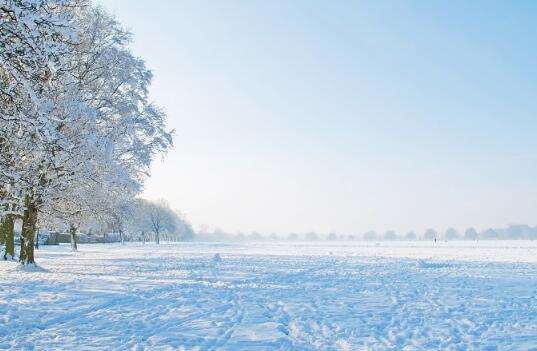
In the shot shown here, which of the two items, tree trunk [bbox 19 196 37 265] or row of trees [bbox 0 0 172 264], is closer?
row of trees [bbox 0 0 172 264]

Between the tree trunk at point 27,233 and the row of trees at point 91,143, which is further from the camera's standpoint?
the tree trunk at point 27,233

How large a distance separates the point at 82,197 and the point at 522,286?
1862 cm

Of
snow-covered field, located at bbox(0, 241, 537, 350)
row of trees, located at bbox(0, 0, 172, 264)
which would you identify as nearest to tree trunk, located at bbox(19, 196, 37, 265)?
row of trees, located at bbox(0, 0, 172, 264)

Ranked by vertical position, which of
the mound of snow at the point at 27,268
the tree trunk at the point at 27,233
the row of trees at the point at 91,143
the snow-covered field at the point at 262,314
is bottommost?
the snow-covered field at the point at 262,314

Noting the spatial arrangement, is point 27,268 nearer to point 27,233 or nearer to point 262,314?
point 27,233

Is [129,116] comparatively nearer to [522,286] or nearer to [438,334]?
[438,334]

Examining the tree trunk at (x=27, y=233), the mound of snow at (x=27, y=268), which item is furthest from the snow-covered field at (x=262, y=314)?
the tree trunk at (x=27, y=233)

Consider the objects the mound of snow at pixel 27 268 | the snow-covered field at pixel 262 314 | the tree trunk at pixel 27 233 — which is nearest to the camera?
the snow-covered field at pixel 262 314

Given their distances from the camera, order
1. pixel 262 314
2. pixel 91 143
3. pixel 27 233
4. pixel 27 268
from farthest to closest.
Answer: pixel 27 233 < pixel 27 268 < pixel 91 143 < pixel 262 314

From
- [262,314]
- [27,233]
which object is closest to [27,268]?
[27,233]

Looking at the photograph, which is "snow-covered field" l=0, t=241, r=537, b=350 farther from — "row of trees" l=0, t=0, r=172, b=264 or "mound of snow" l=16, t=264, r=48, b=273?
"row of trees" l=0, t=0, r=172, b=264

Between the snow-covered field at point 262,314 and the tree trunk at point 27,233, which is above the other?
the tree trunk at point 27,233

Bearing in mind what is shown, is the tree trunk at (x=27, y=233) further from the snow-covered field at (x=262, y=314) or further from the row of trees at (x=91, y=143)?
the snow-covered field at (x=262, y=314)

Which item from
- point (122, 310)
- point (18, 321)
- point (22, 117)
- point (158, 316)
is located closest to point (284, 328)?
point (158, 316)
